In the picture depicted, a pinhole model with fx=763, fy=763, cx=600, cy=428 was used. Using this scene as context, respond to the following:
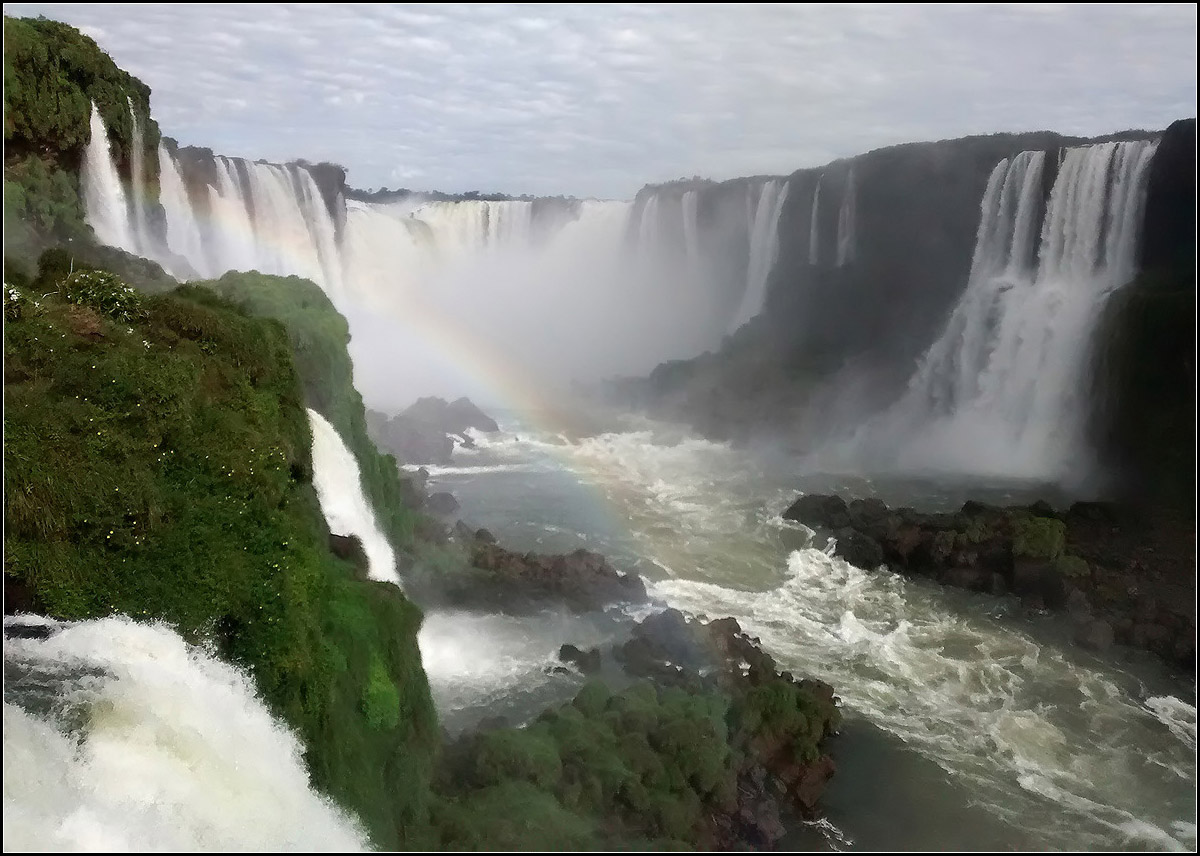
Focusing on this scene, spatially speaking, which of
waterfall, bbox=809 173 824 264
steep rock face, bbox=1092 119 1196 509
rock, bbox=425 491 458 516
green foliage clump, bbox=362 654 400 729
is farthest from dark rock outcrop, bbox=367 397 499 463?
steep rock face, bbox=1092 119 1196 509

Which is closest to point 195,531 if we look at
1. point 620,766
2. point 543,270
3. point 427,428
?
point 620,766

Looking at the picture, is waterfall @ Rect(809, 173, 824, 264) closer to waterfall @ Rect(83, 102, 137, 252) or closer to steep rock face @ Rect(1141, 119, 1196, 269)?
steep rock face @ Rect(1141, 119, 1196, 269)

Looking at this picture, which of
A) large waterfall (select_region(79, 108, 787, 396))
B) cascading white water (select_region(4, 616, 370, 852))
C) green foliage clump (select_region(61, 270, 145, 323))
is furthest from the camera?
large waterfall (select_region(79, 108, 787, 396))

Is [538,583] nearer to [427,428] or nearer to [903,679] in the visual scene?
[903,679]

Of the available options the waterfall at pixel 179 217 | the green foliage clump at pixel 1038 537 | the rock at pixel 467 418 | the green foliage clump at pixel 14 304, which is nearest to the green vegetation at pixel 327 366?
the green foliage clump at pixel 14 304

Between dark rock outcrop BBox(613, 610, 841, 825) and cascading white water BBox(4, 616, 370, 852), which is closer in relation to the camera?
cascading white water BBox(4, 616, 370, 852)

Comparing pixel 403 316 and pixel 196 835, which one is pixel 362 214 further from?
pixel 196 835

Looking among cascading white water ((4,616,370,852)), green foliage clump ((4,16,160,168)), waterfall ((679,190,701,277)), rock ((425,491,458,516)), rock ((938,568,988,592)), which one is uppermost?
Result: waterfall ((679,190,701,277))
